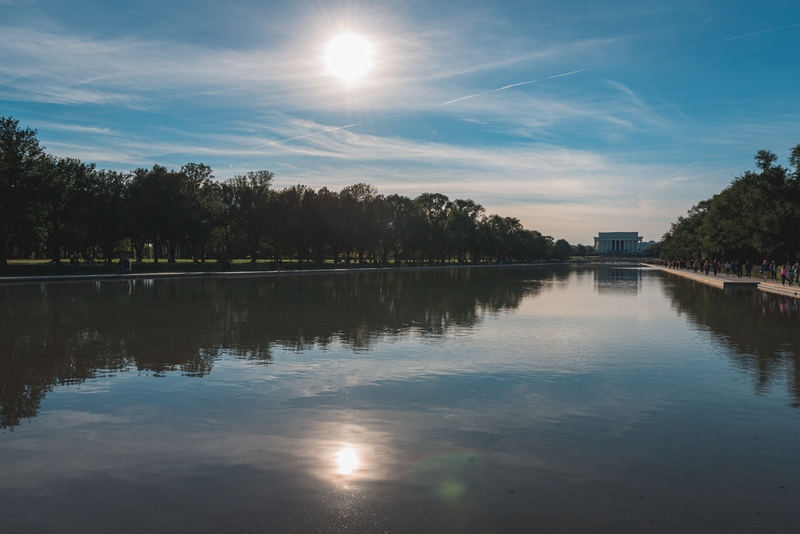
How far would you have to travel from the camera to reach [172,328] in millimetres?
17750

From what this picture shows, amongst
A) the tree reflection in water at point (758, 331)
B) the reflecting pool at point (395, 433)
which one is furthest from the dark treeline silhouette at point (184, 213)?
the tree reflection in water at point (758, 331)

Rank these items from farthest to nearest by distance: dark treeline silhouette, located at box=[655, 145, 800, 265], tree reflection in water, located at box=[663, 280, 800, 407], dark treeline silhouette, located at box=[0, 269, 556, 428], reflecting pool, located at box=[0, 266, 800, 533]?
dark treeline silhouette, located at box=[655, 145, 800, 265] < tree reflection in water, located at box=[663, 280, 800, 407] < dark treeline silhouette, located at box=[0, 269, 556, 428] < reflecting pool, located at box=[0, 266, 800, 533]

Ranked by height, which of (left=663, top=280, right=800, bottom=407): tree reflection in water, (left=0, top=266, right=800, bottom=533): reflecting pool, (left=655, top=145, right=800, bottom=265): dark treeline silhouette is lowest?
(left=663, top=280, right=800, bottom=407): tree reflection in water

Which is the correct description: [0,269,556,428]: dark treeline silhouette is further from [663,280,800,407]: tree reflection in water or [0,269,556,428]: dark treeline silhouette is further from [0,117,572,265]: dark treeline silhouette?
[0,117,572,265]: dark treeline silhouette

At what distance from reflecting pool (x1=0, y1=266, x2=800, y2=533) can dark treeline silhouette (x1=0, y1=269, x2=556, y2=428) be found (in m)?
0.13

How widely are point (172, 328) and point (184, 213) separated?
2249 inches

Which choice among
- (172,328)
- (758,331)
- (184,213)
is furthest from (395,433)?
(184,213)

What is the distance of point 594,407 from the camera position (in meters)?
8.97

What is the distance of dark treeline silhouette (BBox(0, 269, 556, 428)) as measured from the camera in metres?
11.7

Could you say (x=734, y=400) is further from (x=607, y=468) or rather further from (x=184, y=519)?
(x=184, y=519)

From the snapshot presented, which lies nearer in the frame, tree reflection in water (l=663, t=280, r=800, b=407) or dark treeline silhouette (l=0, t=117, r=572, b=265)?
tree reflection in water (l=663, t=280, r=800, b=407)

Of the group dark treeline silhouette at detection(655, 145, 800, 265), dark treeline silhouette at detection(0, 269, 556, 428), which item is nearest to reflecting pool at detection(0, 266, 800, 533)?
dark treeline silhouette at detection(0, 269, 556, 428)

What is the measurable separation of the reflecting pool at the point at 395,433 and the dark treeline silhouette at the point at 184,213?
49961 mm

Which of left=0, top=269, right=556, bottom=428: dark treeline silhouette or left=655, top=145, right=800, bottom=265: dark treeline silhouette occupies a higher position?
left=655, top=145, right=800, bottom=265: dark treeline silhouette
